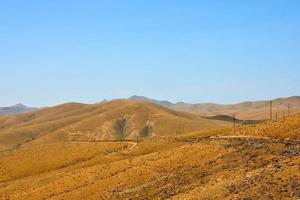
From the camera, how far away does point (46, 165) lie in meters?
89.9

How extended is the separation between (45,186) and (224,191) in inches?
1431

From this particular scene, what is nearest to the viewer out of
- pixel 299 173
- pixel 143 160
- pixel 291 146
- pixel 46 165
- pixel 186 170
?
pixel 299 173

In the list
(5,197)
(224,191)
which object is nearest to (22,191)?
(5,197)

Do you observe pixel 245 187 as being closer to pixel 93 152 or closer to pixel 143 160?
pixel 143 160

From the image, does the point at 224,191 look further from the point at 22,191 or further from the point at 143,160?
the point at 22,191

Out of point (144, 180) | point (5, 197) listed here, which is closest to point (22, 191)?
point (5, 197)

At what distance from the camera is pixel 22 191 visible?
68.2 meters

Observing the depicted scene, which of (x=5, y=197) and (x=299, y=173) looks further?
(x=5, y=197)

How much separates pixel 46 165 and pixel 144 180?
39172mm

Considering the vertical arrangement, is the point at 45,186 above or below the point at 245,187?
below

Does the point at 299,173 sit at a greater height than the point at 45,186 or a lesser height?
greater

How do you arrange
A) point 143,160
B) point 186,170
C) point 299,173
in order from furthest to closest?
point 143,160, point 186,170, point 299,173

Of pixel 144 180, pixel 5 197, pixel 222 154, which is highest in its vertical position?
pixel 222 154

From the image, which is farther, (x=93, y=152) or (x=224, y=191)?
(x=93, y=152)
